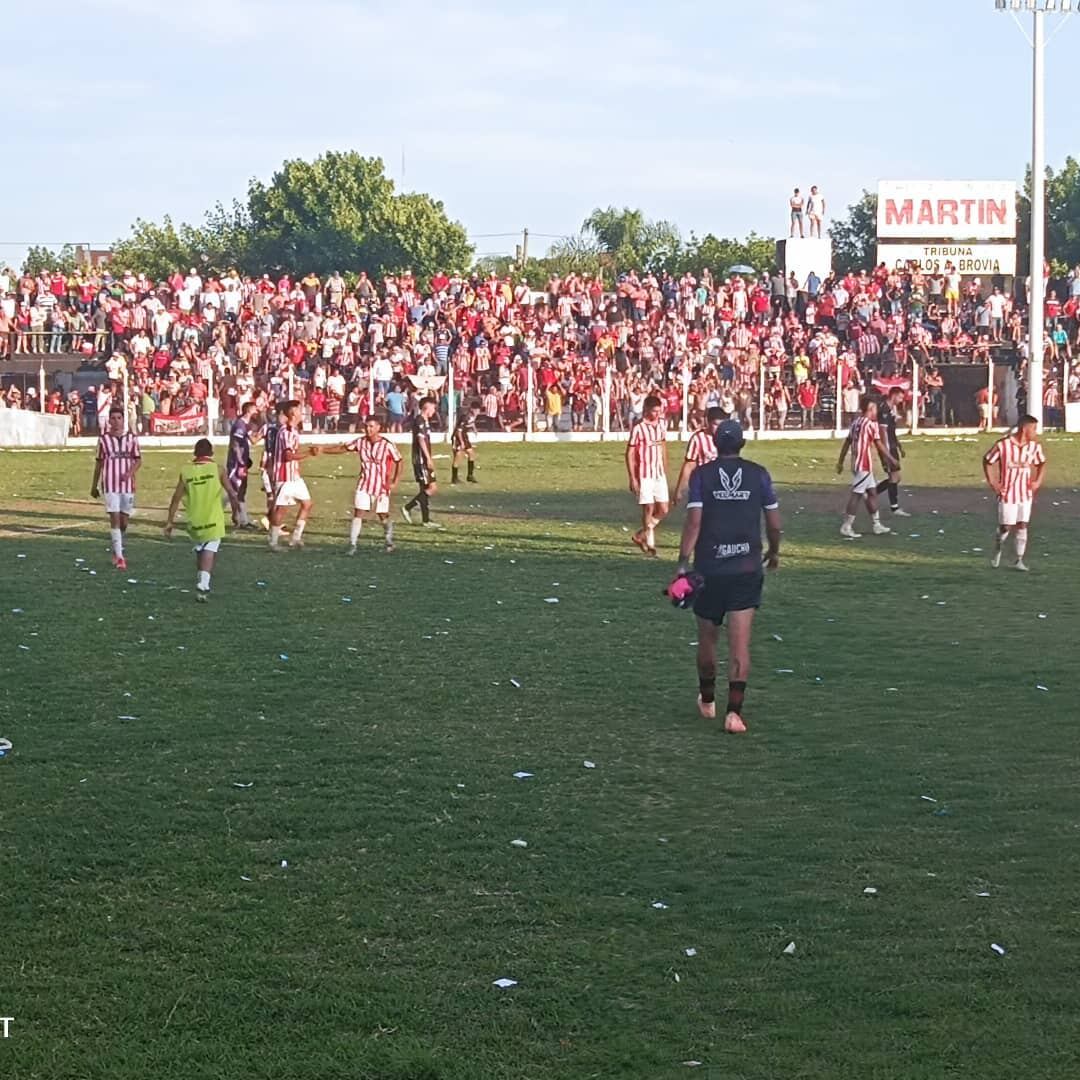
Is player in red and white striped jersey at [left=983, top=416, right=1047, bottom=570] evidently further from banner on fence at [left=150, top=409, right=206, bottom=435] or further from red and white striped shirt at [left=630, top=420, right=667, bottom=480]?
banner on fence at [left=150, top=409, right=206, bottom=435]

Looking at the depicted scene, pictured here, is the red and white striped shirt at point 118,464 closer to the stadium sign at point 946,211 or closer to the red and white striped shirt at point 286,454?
the red and white striped shirt at point 286,454

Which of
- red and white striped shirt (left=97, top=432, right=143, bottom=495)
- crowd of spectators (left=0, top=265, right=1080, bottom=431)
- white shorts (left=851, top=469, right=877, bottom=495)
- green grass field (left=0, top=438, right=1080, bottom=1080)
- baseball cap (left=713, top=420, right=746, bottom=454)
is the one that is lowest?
green grass field (left=0, top=438, right=1080, bottom=1080)

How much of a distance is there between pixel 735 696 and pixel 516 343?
35.7 meters

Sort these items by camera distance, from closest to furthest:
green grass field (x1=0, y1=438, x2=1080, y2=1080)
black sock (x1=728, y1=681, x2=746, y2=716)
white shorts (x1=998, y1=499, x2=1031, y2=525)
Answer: green grass field (x1=0, y1=438, x2=1080, y2=1080), black sock (x1=728, y1=681, x2=746, y2=716), white shorts (x1=998, y1=499, x2=1031, y2=525)

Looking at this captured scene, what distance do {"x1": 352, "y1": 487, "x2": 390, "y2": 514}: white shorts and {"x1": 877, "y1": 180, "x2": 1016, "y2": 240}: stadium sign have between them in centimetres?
4351

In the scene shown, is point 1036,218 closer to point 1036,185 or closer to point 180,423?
point 1036,185

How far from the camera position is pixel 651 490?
19.0 meters

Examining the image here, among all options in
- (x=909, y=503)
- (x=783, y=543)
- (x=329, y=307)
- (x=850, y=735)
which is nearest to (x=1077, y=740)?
(x=850, y=735)

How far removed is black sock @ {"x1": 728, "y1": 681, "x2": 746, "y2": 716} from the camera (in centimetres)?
1000

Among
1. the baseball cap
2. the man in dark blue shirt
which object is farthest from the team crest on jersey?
Answer: the baseball cap

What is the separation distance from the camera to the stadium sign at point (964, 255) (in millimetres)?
59250

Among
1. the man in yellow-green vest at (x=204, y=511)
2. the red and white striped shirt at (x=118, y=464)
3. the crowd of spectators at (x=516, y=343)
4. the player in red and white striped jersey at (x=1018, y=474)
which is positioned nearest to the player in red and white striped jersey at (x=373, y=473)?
the red and white striped shirt at (x=118, y=464)

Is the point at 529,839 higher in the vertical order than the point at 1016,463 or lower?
lower

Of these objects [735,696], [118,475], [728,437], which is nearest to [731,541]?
[728,437]
